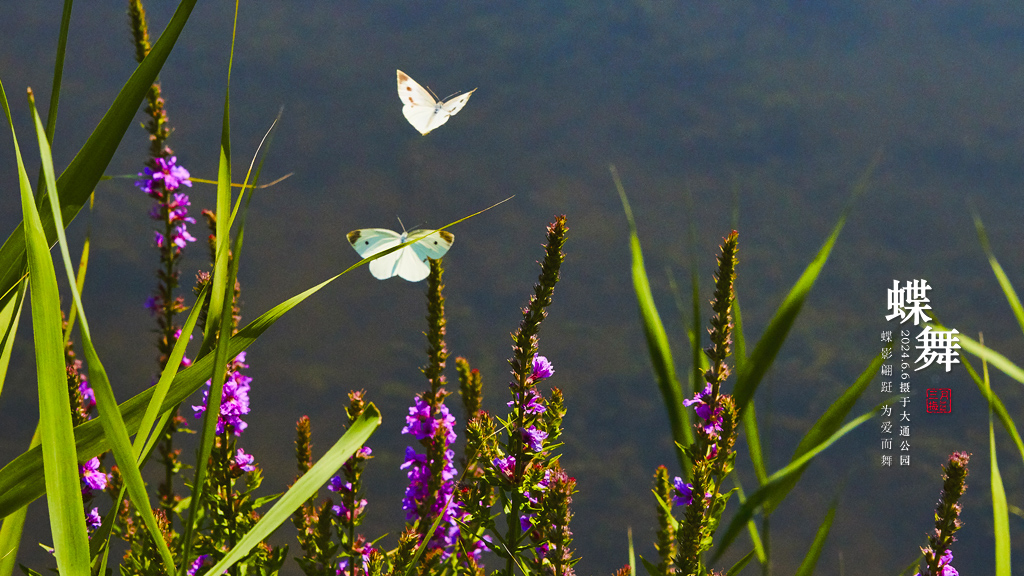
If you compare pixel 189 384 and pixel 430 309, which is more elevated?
pixel 430 309

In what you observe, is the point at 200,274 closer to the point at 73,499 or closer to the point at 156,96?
the point at 73,499

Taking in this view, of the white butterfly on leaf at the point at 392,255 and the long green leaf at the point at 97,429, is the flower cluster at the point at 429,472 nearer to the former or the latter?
the white butterfly on leaf at the point at 392,255

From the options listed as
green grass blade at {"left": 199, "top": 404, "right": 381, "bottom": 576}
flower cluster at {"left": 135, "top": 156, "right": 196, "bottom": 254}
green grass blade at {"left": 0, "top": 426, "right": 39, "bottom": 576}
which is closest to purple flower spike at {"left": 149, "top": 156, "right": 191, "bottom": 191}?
flower cluster at {"left": 135, "top": 156, "right": 196, "bottom": 254}

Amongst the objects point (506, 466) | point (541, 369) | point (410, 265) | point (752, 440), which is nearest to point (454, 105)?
point (410, 265)

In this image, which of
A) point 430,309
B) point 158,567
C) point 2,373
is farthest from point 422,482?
point 2,373

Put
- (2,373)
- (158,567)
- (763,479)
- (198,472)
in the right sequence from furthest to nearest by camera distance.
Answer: (158,567)
(2,373)
(763,479)
(198,472)

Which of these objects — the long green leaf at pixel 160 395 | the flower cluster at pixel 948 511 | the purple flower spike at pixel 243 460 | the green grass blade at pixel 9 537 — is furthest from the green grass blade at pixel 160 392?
the flower cluster at pixel 948 511

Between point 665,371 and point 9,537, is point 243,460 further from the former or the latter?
point 665,371

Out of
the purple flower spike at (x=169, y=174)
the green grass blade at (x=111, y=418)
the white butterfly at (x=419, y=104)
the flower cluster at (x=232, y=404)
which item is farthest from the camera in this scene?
the purple flower spike at (x=169, y=174)
